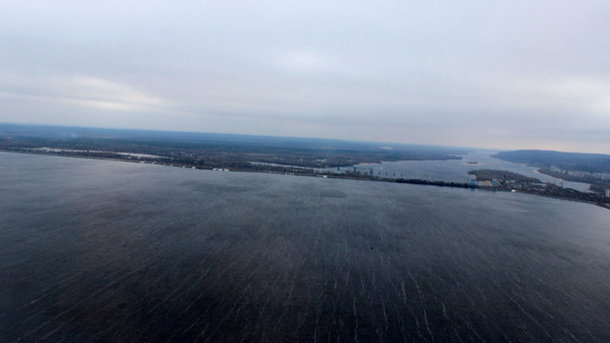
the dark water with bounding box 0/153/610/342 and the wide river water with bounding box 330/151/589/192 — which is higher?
the wide river water with bounding box 330/151/589/192

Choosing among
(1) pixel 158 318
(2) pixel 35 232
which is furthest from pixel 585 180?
(2) pixel 35 232

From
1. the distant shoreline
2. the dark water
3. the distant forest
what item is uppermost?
the distant forest

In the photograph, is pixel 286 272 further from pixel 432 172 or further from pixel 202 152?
pixel 202 152

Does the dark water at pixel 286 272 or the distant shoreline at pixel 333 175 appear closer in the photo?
the dark water at pixel 286 272

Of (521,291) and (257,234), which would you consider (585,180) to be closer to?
(521,291)

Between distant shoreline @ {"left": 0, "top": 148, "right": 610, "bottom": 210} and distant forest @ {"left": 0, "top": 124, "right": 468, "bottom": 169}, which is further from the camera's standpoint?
distant forest @ {"left": 0, "top": 124, "right": 468, "bottom": 169}

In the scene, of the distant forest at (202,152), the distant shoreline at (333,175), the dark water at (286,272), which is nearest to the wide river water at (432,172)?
→ the distant shoreline at (333,175)

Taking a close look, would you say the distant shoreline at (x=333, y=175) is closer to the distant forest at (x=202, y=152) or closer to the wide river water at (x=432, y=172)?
the distant forest at (x=202, y=152)

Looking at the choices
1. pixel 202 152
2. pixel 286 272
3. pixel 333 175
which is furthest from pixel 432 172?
pixel 202 152

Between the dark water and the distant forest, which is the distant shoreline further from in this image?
the dark water

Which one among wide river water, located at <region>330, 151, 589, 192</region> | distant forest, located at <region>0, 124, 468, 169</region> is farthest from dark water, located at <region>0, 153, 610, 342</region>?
distant forest, located at <region>0, 124, 468, 169</region>
